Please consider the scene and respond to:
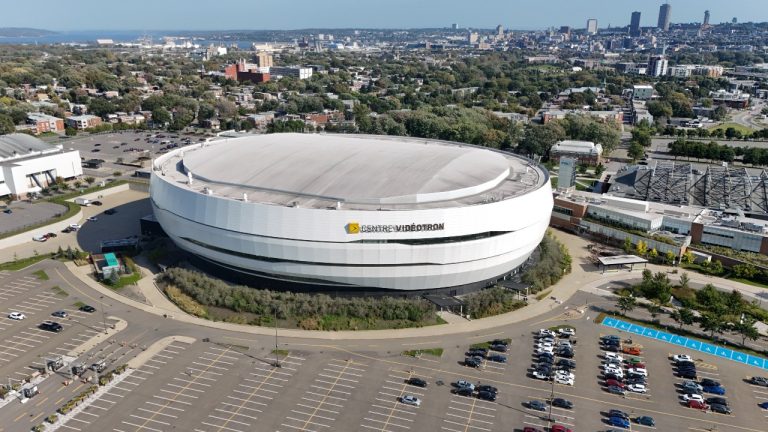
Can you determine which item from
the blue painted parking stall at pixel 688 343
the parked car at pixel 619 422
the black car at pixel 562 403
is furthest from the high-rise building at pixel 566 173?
the parked car at pixel 619 422

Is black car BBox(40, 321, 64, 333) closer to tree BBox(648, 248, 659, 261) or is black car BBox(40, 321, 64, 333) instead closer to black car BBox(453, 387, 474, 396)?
black car BBox(453, 387, 474, 396)

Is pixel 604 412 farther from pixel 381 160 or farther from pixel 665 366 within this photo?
pixel 381 160

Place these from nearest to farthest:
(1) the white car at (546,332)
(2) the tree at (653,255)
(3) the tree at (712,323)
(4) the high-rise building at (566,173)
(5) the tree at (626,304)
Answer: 1. (3) the tree at (712,323)
2. (1) the white car at (546,332)
3. (5) the tree at (626,304)
4. (2) the tree at (653,255)
5. (4) the high-rise building at (566,173)

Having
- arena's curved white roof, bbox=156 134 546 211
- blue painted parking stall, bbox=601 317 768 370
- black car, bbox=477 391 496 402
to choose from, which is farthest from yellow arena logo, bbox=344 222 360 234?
blue painted parking stall, bbox=601 317 768 370

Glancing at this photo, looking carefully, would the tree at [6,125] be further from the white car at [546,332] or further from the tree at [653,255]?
the tree at [653,255]

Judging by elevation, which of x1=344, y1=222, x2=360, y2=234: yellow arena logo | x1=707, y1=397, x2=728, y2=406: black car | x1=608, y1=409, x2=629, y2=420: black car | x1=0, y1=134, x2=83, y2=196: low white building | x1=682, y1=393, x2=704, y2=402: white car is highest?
x1=344, y1=222, x2=360, y2=234: yellow arena logo

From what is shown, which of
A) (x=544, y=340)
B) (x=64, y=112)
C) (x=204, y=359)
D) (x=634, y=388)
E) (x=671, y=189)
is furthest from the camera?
(x=64, y=112)

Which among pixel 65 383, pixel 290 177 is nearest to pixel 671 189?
pixel 290 177
